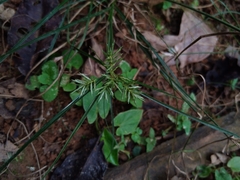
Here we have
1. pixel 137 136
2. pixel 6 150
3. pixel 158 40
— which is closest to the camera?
pixel 6 150

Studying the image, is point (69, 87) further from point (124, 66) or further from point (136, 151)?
point (136, 151)

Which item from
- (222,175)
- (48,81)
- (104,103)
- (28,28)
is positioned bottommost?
(222,175)

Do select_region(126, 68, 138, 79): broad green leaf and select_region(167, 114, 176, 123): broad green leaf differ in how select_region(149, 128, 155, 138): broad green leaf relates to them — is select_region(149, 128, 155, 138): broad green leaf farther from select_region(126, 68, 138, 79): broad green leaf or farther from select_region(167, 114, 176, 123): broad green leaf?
select_region(126, 68, 138, 79): broad green leaf

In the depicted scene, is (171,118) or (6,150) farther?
(171,118)

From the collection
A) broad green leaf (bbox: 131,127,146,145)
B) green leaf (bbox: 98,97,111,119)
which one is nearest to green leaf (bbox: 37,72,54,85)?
green leaf (bbox: 98,97,111,119)

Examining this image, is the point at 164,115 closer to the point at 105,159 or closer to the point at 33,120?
the point at 105,159

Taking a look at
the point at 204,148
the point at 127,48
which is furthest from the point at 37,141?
the point at 204,148

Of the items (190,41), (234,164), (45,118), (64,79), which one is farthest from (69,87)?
(234,164)
